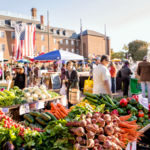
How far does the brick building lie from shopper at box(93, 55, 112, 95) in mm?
34490

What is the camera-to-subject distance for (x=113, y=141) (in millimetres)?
1956

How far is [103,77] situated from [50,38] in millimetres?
41953

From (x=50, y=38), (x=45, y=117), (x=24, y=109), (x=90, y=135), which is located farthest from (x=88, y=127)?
(x=50, y=38)

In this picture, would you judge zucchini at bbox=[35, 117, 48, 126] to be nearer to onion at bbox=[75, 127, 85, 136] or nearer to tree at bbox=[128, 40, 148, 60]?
onion at bbox=[75, 127, 85, 136]

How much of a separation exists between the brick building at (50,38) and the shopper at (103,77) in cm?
3449

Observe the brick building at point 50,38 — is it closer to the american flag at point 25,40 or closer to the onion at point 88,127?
the american flag at point 25,40

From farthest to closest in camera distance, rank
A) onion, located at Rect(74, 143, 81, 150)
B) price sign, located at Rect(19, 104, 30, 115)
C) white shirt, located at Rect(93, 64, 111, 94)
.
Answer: price sign, located at Rect(19, 104, 30, 115)
white shirt, located at Rect(93, 64, 111, 94)
onion, located at Rect(74, 143, 81, 150)

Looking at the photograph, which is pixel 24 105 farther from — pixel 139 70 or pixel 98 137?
pixel 139 70

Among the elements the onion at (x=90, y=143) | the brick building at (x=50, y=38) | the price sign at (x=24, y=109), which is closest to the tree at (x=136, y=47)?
the brick building at (x=50, y=38)

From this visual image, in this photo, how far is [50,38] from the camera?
44000 millimetres

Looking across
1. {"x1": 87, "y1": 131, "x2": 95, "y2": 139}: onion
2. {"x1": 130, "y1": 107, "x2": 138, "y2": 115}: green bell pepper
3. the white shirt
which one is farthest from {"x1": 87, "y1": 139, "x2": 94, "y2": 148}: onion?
the white shirt

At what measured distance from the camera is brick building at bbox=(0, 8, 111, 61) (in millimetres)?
37125

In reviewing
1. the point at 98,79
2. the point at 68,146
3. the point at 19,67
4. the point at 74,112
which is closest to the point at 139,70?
the point at 98,79

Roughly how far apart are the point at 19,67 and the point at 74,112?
460 centimetres
